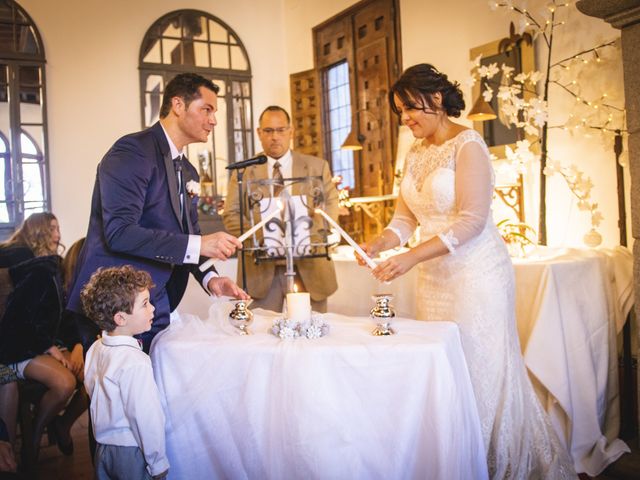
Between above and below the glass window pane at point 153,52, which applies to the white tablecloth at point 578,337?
below

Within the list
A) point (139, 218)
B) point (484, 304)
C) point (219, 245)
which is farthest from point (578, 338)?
point (139, 218)

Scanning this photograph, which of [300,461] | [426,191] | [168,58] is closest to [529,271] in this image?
[426,191]

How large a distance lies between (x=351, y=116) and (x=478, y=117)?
270 cm

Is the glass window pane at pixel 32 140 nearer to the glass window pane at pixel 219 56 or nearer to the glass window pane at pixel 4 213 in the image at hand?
the glass window pane at pixel 4 213

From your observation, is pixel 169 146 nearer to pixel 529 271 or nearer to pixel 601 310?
pixel 529 271

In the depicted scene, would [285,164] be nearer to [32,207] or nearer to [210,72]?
[32,207]

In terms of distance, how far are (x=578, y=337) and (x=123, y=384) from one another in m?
2.14

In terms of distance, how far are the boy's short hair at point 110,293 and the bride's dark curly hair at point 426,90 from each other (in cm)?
124

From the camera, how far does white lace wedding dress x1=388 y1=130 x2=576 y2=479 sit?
237 cm

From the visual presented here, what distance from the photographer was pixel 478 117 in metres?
4.23

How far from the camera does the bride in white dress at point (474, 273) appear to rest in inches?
93.1

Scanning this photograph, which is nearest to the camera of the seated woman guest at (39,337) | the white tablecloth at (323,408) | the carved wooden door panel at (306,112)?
the white tablecloth at (323,408)

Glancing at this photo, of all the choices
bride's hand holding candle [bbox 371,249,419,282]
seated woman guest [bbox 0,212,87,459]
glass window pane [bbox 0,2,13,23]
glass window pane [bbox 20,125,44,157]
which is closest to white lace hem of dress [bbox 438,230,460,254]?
bride's hand holding candle [bbox 371,249,419,282]

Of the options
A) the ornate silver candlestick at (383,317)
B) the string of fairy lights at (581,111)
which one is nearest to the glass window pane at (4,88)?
the string of fairy lights at (581,111)
